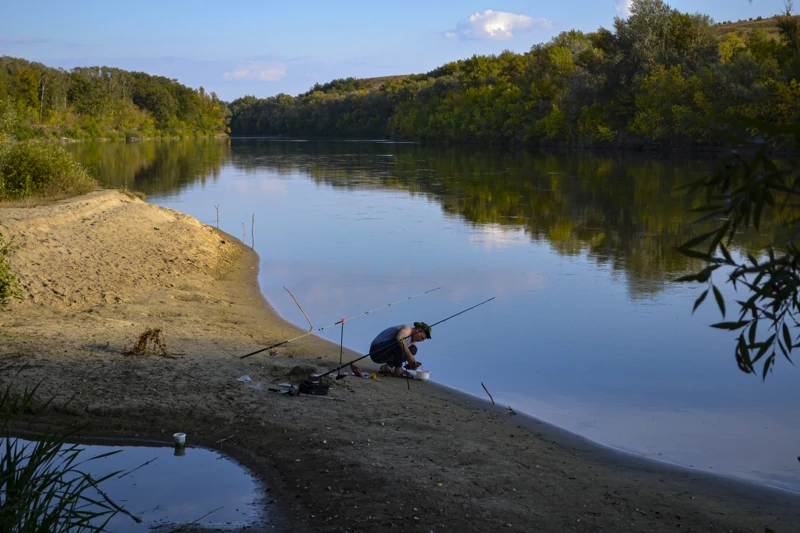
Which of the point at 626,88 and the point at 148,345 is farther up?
the point at 626,88

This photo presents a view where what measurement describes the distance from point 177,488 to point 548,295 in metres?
9.20

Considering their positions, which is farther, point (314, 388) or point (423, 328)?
point (423, 328)

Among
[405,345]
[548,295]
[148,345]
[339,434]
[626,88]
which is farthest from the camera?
[626,88]

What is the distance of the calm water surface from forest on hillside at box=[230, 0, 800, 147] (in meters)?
6.48

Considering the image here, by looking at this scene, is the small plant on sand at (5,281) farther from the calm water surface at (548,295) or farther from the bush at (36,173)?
the bush at (36,173)

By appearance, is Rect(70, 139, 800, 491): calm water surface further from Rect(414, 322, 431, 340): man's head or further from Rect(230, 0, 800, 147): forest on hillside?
Rect(230, 0, 800, 147): forest on hillside

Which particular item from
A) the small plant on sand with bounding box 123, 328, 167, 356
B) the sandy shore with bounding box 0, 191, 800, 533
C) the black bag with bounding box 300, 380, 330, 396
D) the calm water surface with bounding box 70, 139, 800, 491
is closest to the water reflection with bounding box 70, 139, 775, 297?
the calm water surface with bounding box 70, 139, 800, 491

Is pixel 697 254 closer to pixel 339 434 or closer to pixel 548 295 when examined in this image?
pixel 339 434

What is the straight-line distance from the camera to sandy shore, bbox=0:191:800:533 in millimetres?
5309

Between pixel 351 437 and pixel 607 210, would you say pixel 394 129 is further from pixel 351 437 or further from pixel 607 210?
pixel 351 437

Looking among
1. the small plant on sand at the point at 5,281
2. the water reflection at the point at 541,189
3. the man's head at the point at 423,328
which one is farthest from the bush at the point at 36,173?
the man's head at the point at 423,328

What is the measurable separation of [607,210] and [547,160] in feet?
84.9

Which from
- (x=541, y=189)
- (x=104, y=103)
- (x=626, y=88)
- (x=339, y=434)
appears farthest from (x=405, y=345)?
(x=104, y=103)

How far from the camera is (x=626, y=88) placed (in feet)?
187
